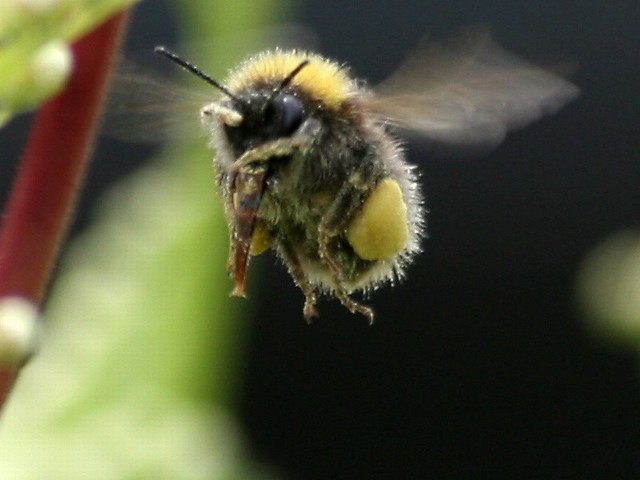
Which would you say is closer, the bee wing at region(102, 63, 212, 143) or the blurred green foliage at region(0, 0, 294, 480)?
the bee wing at region(102, 63, 212, 143)

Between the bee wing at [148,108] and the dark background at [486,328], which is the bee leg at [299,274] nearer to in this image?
the bee wing at [148,108]

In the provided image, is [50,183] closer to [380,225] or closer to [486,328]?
[380,225]

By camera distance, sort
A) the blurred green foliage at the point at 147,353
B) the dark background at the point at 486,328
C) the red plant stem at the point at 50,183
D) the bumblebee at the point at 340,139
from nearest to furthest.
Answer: the red plant stem at the point at 50,183, the bumblebee at the point at 340,139, the blurred green foliage at the point at 147,353, the dark background at the point at 486,328

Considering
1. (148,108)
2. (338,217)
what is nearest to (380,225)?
(338,217)

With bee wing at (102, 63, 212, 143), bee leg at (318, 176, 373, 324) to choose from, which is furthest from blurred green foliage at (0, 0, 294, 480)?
bee leg at (318, 176, 373, 324)

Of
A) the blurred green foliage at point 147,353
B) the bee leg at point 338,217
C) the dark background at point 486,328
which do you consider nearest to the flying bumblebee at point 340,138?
the bee leg at point 338,217

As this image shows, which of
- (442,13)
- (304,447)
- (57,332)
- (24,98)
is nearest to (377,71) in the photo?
(442,13)

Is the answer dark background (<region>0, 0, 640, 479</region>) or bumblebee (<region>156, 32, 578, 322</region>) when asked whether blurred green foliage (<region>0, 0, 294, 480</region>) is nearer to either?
bumblebee (<region>156, 32, 578, 322</region>)
